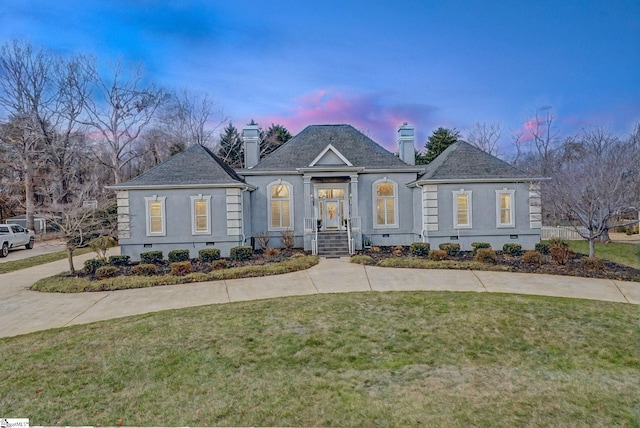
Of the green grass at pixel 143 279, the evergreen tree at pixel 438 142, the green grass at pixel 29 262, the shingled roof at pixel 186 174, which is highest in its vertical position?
the evergreen tree at pixel 438 142

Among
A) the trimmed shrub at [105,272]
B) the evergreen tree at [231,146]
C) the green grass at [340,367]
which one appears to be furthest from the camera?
the evergreen tree at [231,146]

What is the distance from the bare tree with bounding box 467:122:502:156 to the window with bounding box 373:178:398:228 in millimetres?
23801

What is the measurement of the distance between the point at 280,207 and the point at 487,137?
29.0 metres

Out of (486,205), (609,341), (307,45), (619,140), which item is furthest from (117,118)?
(619,140)

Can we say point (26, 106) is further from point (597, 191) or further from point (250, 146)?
point (597, 191)

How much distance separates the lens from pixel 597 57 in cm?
886

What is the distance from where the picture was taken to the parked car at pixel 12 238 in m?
17.9

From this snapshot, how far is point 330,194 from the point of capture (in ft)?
56.6

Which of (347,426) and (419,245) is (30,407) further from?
(419,245)

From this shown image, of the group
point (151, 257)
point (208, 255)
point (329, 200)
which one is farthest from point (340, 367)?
point (329, 200)

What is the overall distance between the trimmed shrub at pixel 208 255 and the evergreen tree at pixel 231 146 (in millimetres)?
21432

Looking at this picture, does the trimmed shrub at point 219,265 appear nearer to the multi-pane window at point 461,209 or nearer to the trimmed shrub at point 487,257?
the trimmed shrub at point 487,257

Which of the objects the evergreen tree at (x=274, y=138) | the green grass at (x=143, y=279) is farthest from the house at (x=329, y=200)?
the evergreen tree at (x=274, y=138)

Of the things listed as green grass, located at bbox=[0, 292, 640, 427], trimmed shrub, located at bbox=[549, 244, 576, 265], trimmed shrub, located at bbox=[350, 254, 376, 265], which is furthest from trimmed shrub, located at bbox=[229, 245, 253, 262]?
trimmed shrub, located at bbox=[549, 244, 576, 265]
